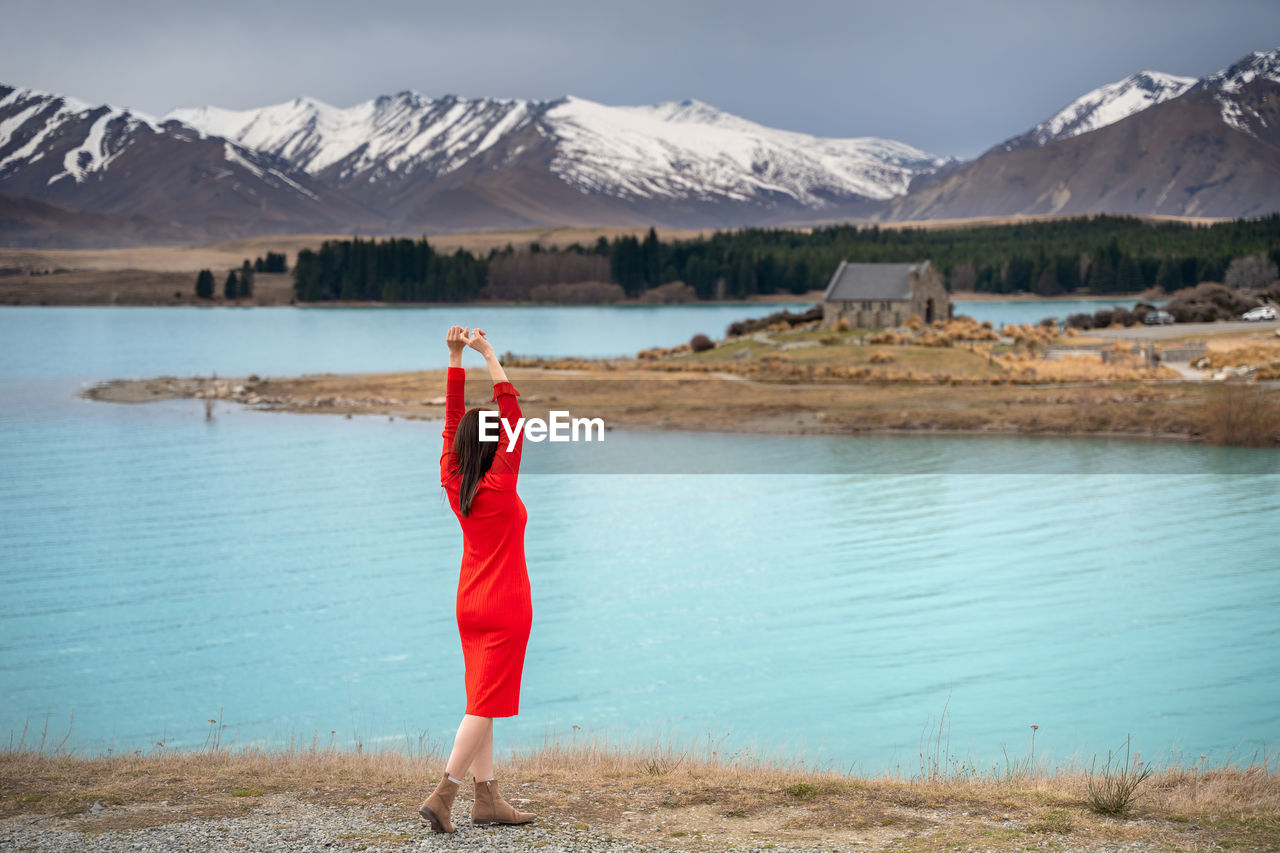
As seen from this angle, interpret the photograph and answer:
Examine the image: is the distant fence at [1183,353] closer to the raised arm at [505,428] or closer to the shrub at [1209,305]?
the shrub at [1209,305]

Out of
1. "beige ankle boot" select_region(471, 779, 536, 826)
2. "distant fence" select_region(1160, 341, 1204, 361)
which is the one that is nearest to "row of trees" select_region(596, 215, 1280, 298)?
"distant fence" select_region(1160, 341, 1204, 361)

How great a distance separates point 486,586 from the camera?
664 centimetres

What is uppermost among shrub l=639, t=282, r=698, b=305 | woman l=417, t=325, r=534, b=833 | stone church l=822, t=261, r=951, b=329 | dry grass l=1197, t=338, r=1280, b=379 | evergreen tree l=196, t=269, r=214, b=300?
shrub l=639, t=282, r=698, b=305

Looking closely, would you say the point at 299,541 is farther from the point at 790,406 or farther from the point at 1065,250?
the point at 1065,250

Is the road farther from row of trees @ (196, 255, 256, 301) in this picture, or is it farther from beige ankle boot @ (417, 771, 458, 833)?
row of trees @ (196, 255, 256, 301)

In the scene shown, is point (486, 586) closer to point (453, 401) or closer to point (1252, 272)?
point (453, 401)

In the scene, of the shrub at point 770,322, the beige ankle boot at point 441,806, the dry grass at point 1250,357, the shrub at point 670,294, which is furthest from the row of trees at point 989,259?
the beige ankle boot at point 441,806

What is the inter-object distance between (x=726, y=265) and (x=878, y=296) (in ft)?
320

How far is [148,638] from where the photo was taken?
1717 cm

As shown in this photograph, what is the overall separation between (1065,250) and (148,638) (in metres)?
162

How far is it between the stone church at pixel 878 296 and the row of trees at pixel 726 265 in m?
77.4

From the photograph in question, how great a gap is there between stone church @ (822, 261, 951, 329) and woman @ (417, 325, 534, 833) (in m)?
59.6

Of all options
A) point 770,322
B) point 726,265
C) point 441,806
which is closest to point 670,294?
point 726,265

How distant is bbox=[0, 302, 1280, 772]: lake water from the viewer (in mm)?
13898
